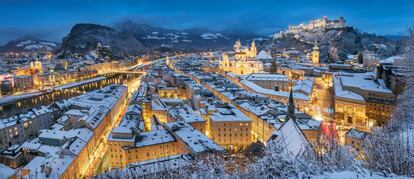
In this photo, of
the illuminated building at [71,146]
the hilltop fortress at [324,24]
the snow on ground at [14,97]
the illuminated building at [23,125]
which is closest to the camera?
the illuminated building at [71,146]

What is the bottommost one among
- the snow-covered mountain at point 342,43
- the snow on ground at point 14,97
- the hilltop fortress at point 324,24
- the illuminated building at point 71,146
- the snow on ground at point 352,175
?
the illuminated building at point 71,146

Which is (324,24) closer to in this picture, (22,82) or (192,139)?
(22,82)

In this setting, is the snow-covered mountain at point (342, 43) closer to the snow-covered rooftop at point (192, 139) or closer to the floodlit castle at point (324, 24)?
the floodlit castle at point (324, 24)

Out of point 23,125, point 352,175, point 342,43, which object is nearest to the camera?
point 352,175

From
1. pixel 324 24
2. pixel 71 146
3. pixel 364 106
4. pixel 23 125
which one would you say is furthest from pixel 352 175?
pixel 324 24

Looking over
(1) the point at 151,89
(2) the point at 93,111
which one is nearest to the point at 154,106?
(2) the point at 93,111

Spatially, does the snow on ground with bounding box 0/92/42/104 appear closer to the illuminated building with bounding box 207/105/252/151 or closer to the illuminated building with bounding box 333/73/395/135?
the illuminated building with bounding box 207/105/252/151

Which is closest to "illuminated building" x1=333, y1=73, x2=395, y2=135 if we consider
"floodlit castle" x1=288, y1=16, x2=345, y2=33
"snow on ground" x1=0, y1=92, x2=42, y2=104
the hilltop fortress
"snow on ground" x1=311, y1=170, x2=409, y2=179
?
"snow on ground" x1=311, y1=170, x2=409, y2=179

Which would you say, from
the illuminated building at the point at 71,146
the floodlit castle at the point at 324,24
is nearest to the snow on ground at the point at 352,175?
the illuminated building at the point at 71,146

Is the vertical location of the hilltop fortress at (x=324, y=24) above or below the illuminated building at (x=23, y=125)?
above

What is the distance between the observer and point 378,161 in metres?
9.23

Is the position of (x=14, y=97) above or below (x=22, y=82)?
below

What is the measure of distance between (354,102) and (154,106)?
88.4ft

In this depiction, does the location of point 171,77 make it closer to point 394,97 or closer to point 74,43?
point 394,97
